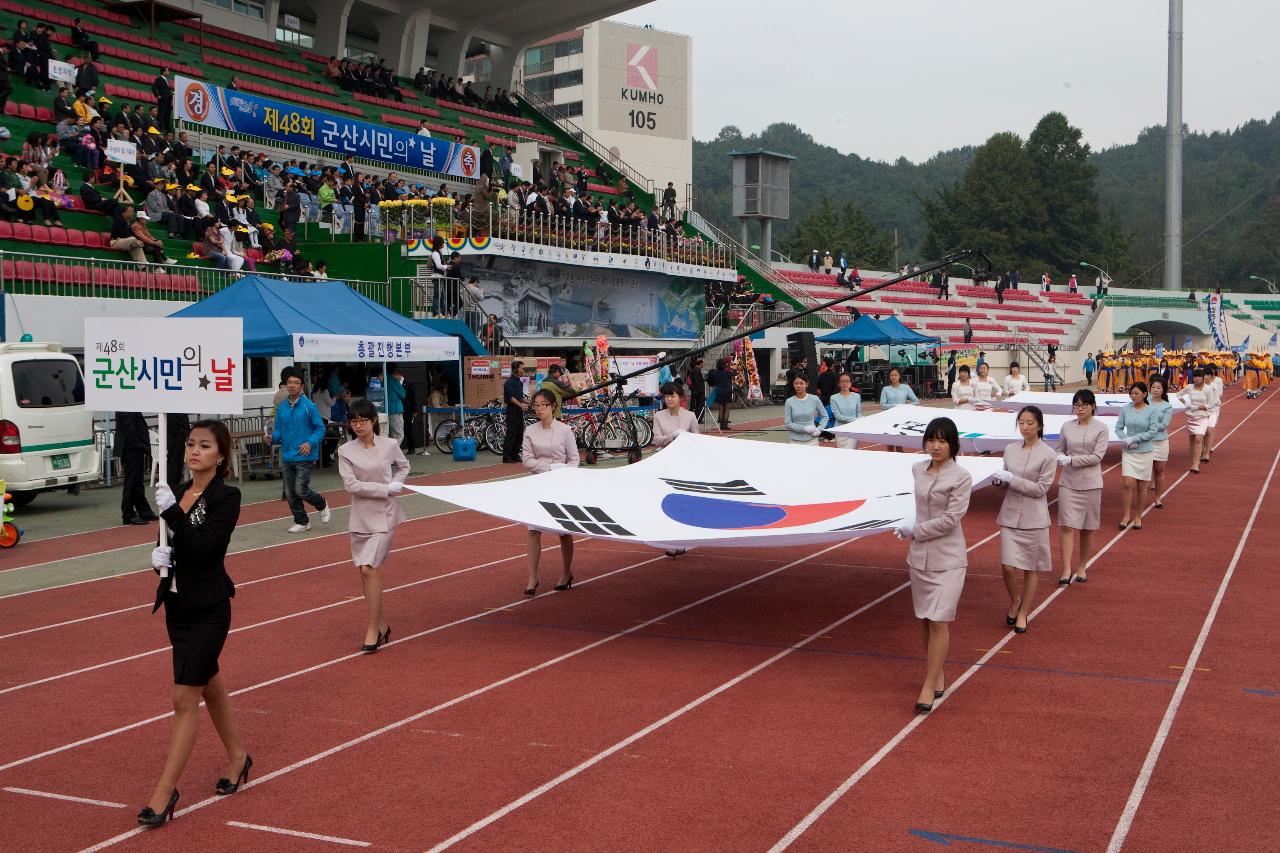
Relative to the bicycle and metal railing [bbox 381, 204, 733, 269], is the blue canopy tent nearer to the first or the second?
metal railing [bbox 381, 204, 733, 269]

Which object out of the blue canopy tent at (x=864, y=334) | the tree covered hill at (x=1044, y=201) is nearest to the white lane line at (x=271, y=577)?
the blue canopy tent at (x=864, y=334)

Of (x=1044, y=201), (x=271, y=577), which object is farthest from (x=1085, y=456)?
(x=1044, y=201)

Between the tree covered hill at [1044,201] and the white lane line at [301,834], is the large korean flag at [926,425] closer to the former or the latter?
the white lane line at [301,834]

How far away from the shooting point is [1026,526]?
363 inches

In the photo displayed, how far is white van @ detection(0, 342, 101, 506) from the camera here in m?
14.9

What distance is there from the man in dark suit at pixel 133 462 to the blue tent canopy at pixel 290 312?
9.61 ft

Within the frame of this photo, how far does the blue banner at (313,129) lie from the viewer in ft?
91.4

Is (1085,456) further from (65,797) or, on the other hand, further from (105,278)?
(105,278)

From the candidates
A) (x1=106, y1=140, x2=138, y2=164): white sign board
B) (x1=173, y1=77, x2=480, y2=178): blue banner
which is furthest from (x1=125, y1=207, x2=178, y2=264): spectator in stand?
(x1=173, y1=77, x2=480, y2=178): blue banner

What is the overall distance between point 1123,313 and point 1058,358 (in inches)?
474

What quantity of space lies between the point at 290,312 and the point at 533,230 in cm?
Result: 1104

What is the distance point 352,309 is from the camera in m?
19.7

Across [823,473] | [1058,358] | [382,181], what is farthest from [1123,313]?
[823,473]

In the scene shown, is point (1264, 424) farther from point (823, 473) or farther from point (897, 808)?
point (897, 808)
